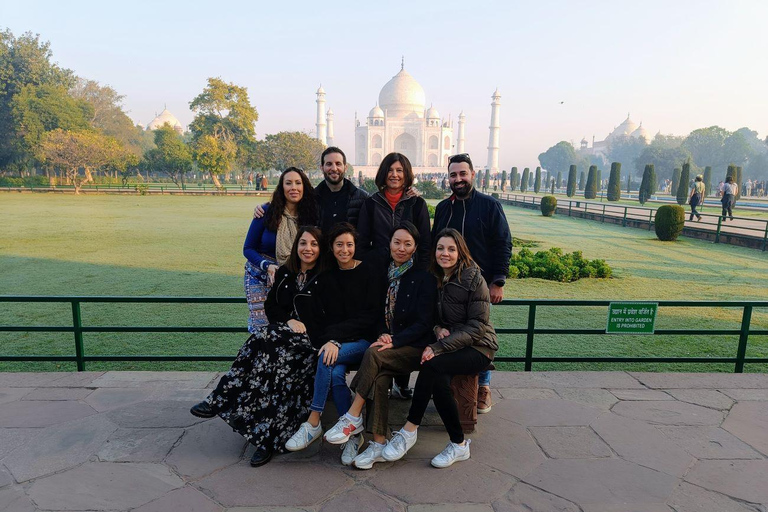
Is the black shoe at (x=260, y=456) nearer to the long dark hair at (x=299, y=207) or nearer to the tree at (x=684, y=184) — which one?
the long dark hair at (x=299, y=207)

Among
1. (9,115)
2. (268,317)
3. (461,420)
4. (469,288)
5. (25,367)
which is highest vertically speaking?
(9,115)

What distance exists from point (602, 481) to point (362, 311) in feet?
4.90

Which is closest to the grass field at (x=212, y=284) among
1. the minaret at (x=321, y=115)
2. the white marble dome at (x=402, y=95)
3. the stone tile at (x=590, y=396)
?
the stone tile at (x=590, y=396)

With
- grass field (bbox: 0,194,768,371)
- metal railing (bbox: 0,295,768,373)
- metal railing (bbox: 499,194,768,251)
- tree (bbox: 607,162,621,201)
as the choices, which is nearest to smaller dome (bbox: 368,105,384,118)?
tree (bbox: 607,162,621,201)

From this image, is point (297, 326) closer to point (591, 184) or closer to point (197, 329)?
point (197, 329)

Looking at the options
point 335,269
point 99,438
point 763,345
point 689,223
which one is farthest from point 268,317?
point 689,223

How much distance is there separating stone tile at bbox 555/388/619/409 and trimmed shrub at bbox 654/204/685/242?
10.5 meters

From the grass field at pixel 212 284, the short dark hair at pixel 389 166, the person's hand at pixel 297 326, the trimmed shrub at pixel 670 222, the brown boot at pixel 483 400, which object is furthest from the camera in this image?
the trimmed shrub at pixel 670 222

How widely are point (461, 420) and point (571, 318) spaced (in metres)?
3.33

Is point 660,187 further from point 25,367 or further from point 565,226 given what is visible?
point 25,367

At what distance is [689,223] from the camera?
1452 centimetres

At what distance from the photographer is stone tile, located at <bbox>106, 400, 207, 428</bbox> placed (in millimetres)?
3018

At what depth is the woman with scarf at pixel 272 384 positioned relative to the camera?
2678mm

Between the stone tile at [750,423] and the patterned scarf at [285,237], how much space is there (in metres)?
2.87
